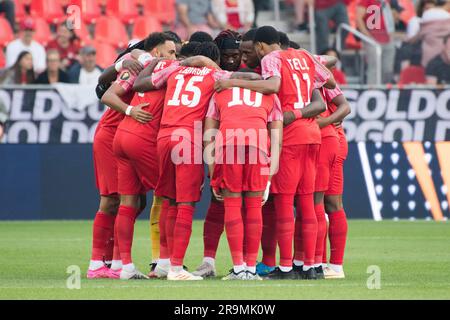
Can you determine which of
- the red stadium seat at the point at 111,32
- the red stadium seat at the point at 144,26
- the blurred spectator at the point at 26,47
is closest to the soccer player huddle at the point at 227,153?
the blurred spectator at the point at 26,47

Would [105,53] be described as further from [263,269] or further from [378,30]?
[263,269]

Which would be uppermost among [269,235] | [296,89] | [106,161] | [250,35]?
[250,35]

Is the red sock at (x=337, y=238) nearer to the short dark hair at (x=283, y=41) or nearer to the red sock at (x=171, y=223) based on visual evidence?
the red sock at (x=171, y=223)

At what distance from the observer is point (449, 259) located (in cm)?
1294

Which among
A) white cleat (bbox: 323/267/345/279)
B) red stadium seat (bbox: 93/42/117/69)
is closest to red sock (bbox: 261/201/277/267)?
white cleat (bbox: 323/267/345/279)

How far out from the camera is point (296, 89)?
10773 millimetres

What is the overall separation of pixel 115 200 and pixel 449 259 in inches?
151

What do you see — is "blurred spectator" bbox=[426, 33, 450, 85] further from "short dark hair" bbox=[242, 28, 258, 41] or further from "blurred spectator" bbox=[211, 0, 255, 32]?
"short dark hair" bbox=[242, 28, 258, 41]

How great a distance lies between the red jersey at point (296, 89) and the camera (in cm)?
1070

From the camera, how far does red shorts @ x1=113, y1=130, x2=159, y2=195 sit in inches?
424

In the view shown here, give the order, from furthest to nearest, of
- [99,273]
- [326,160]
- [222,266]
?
[222,266], [326,160], [99,273]

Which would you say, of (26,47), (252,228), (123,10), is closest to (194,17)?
(123,10)

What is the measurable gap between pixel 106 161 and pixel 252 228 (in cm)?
176
